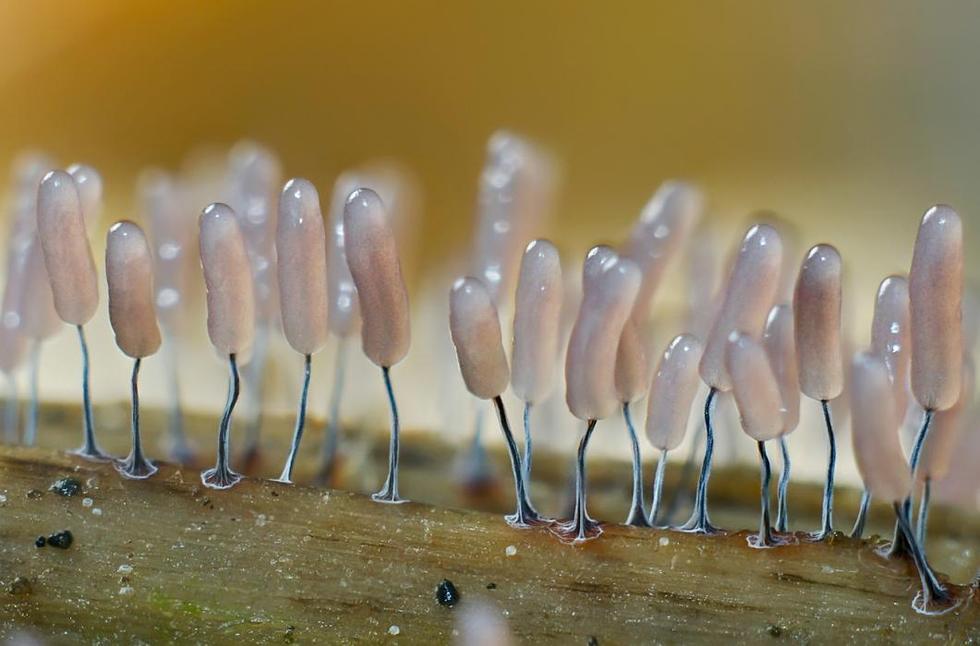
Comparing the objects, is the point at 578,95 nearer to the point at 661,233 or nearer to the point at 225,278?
the point at 661,233

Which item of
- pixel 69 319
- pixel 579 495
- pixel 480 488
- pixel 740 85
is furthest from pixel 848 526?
pixel 740 85

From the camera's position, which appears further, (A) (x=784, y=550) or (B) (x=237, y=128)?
(B) (x=237, y=128)

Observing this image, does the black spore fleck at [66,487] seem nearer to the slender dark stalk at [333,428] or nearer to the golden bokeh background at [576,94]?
the slender dark stalk at [333,428]

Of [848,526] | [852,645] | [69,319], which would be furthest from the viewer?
[848,526]

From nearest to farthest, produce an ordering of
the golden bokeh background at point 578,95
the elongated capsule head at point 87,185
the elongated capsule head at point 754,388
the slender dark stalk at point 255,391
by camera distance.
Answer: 1. the elongated capsule head at point 754,388
2. the elongated capsule head at point 87,185
3. the slender dark stalk at point 255,391
4. the golden bokeh background at point 578,95

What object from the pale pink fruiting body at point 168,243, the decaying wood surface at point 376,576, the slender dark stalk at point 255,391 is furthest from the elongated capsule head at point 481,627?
the pale pink fruiting body at point 168,243

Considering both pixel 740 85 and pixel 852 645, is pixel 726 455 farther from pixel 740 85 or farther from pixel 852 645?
pixel 740 85

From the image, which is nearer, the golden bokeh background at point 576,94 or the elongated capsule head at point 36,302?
the elongated capsule head at point 36,302
